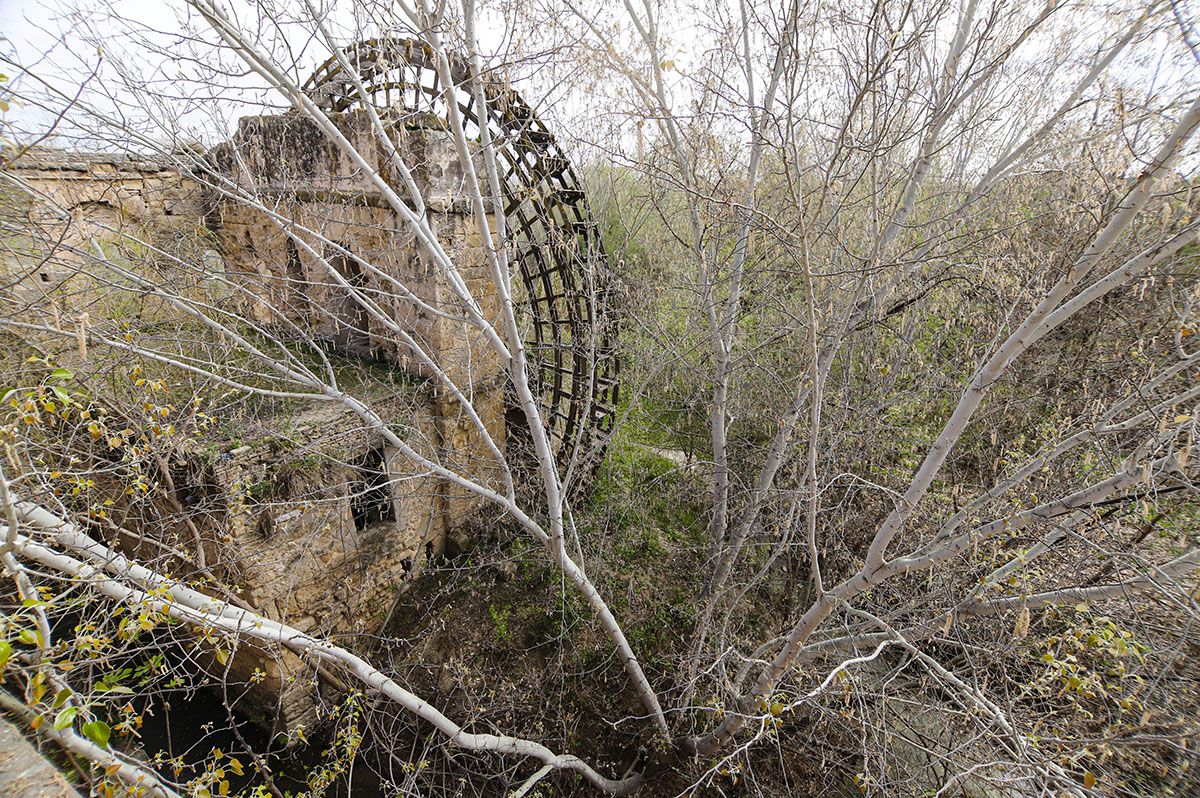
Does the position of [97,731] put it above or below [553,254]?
below

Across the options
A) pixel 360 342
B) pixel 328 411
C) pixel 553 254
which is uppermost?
pixel 553 254

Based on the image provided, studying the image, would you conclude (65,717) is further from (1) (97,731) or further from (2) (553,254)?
(2) (553,254)

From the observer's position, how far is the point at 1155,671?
2.99m

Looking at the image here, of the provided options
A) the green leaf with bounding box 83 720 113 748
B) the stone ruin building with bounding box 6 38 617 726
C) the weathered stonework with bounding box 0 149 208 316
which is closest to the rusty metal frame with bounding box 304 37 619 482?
the stone ruin building with bounding box 6 38 617 726

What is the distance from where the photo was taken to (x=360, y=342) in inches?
270

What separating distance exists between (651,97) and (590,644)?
18.2 feet

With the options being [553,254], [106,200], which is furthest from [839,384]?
[106,200]

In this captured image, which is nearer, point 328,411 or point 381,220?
point 328,411

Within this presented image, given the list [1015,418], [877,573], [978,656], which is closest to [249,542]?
[877,573]

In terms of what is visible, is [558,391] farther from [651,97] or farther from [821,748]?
[821,748]

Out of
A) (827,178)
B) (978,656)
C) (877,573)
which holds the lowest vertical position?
(978,656)

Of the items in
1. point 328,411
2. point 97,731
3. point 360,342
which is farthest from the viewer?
point 360,342

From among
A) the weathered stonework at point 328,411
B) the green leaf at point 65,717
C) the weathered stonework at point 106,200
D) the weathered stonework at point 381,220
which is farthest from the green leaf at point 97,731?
the weathered stonework at point 106,200

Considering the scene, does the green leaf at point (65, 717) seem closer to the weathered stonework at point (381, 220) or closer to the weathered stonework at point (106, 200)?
the weathered stonework at point (381, 220)
